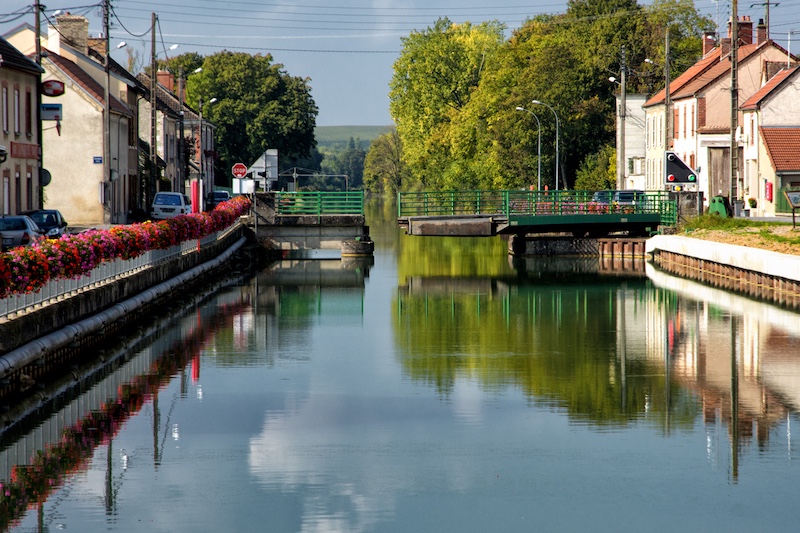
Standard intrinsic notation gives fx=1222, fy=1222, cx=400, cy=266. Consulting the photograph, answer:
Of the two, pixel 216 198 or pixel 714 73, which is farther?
pixel 216 198

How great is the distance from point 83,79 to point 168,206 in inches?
291

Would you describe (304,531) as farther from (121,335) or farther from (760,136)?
(760,136)

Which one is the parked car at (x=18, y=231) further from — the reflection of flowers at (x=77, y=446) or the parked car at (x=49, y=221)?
the reflection of flowers at (x=77, y=446)

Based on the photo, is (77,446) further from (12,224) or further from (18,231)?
(12,224)

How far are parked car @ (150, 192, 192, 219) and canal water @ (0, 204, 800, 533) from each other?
2892cm

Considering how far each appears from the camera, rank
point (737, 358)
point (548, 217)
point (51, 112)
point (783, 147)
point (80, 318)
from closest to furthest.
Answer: point (80, 318) → point (737, 358) → point (51, 112) → point (548, 217) → point (783, 147)

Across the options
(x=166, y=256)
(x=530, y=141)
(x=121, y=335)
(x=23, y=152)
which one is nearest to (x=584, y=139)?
(x=530, y=141)

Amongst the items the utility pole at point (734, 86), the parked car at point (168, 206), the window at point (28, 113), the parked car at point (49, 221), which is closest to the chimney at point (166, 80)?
the parked car at point (168, 206)

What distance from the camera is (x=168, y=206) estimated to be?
61.1 m

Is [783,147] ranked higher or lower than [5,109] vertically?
lower

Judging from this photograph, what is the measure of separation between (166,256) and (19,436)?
63.1 ft

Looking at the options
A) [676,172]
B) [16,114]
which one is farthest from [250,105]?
[16,114]

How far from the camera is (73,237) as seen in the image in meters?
24.7

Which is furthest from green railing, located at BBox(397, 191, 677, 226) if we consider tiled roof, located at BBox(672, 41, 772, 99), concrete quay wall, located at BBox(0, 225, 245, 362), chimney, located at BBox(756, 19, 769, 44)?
chimney, located at BBox(756, 19, 769, 44)
